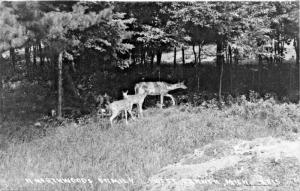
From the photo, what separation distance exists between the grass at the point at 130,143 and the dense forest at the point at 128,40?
261 centimetres

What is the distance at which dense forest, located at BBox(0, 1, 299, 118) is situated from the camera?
1314 cm

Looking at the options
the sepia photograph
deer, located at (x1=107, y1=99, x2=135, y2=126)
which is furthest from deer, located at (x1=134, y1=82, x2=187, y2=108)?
deer, located at (x1=107, y1=99, x2=135, y2=126)

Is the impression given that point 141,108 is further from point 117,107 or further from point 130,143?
point 130,143

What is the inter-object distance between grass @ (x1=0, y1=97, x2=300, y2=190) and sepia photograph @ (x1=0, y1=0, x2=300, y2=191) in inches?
1.3

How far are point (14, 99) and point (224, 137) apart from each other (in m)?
9.32

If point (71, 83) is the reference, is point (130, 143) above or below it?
below

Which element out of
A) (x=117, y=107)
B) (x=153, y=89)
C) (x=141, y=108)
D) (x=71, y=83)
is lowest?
(x=141, y=108)

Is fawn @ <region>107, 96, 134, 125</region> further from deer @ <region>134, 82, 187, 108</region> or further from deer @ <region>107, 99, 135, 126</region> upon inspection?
deer @ <region>134, 82, 187, 108</region>

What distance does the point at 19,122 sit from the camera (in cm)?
1550

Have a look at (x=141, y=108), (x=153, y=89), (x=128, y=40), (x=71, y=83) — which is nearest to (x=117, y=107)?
(x=141, y=108)

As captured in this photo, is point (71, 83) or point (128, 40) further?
point (128, 40)

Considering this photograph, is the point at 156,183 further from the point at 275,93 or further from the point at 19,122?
the point at 275,93

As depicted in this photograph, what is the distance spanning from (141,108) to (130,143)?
4182 mm

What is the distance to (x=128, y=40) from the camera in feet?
66.3
